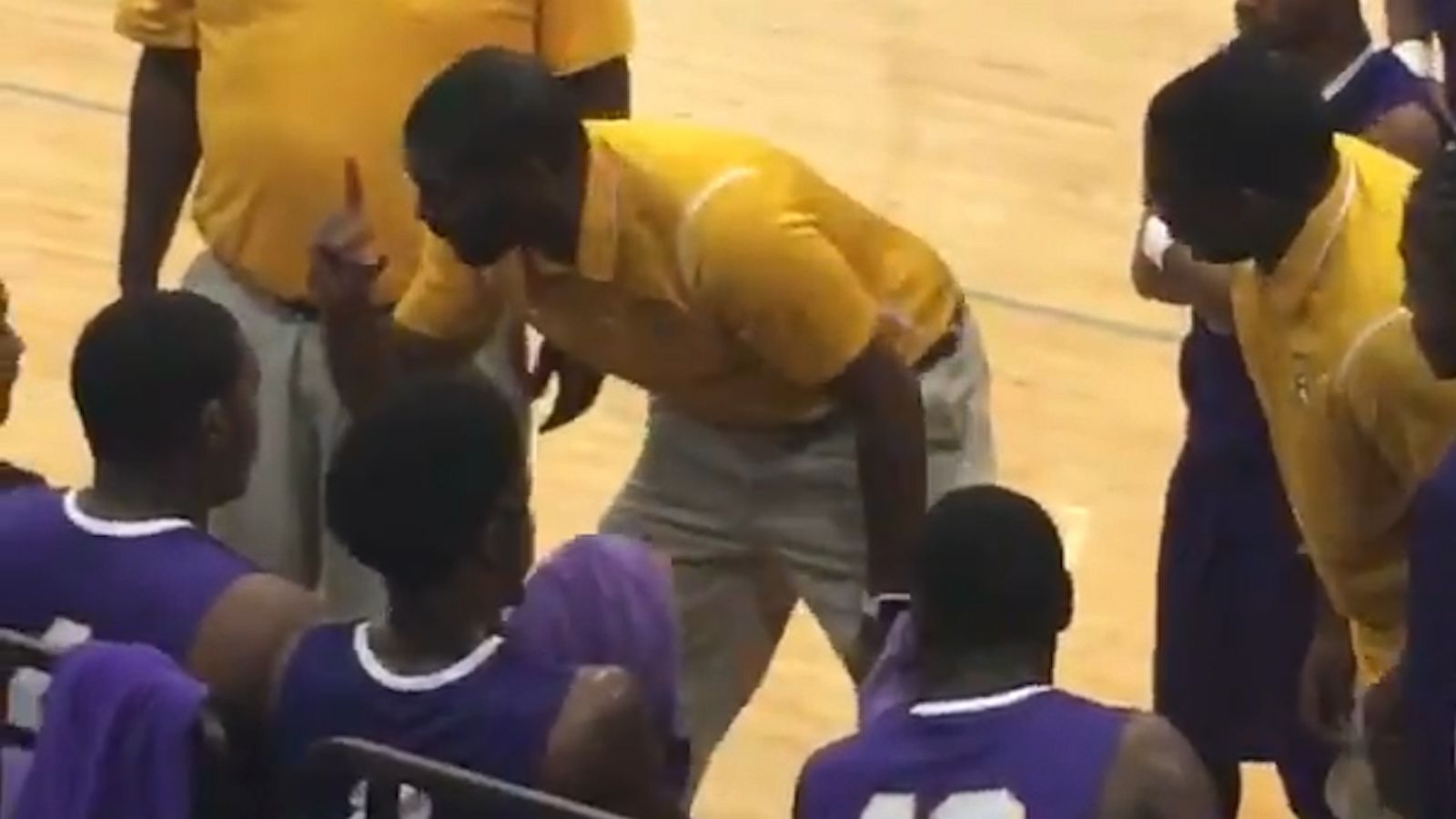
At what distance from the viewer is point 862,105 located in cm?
859

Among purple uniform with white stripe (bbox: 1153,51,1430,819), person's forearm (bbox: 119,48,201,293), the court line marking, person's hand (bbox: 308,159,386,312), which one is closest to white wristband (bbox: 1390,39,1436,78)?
purple uniform with white stripe (bbox: 1153,51,1430,819)

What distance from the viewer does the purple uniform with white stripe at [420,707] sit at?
127 inches

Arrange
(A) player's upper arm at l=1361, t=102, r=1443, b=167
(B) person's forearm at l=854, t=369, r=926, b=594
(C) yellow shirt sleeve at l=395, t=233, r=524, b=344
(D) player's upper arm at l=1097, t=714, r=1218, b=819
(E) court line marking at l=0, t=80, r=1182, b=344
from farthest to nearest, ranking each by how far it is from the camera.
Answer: (E) court line marking at l=0, t=80, r=1182, b=344
(A) player's upper arm at l=1361, t=102, r=1443, b=167
(C) yellow shirt sleeve at l=395, t=233, r=524, b=344
(B) person's forearm at l=854, t=369, r=926, b=594
(D) player's upper arm at l=1097, t=714, r=1218, b=819

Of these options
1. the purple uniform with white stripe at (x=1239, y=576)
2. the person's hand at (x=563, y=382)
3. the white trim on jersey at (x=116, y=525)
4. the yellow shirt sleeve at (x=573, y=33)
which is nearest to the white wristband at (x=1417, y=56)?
the purple uniform with white stripe at (x=1239, y=576)

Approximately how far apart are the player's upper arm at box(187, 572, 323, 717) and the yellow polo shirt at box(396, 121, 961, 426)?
825 mm

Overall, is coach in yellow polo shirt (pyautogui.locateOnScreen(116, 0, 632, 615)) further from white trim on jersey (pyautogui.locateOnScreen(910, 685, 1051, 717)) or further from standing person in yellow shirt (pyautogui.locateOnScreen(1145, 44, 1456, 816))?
white trim on jersey (pyautogui.locateOnScreen(910, 685, 1051, 717))

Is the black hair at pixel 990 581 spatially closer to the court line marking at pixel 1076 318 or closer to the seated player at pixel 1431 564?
the seated player at pixel 1431 564

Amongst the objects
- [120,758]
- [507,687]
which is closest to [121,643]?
[120,758]

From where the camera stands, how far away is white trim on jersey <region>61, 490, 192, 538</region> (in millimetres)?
3518

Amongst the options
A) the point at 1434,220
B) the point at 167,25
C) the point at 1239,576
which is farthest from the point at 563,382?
the point at 1434,220

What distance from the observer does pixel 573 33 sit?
4.66 m

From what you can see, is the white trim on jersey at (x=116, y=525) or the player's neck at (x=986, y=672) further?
the white trim on jersey at (x=116, y=525)

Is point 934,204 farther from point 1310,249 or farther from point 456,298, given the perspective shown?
point 1310,249

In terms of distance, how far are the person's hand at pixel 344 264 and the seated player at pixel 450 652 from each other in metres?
0.72
